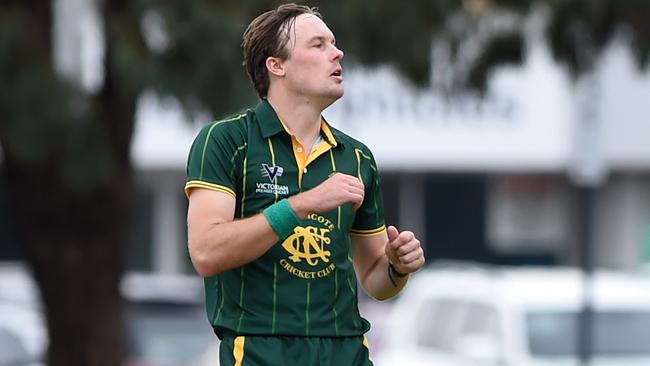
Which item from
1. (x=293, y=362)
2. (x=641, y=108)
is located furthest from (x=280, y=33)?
(x=641, y=108)

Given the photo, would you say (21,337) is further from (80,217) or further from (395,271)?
(395,271)

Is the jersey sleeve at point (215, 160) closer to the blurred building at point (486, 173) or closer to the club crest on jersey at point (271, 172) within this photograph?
the club crest on jersey at point (271, 172)

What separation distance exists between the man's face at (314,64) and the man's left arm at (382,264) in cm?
40

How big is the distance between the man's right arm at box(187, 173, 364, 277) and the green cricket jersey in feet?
0.17

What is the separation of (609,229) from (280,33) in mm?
24433

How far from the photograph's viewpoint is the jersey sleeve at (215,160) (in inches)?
183

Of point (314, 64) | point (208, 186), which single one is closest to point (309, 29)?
point (314, 64)

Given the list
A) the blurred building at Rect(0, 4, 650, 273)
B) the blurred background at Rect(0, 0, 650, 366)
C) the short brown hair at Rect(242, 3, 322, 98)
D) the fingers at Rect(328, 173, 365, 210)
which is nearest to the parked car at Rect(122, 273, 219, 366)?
the blurred background at Rect(0, 0, 650, 366)

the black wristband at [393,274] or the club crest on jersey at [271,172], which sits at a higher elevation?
the club crest on jersey at [271,172]

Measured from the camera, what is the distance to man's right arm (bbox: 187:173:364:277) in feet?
14.7

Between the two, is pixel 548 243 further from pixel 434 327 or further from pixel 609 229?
pixel 434 327

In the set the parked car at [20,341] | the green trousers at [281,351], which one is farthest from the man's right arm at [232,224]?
the parked car at [20,341]

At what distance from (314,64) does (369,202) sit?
434 mm

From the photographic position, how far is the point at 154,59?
969cm
